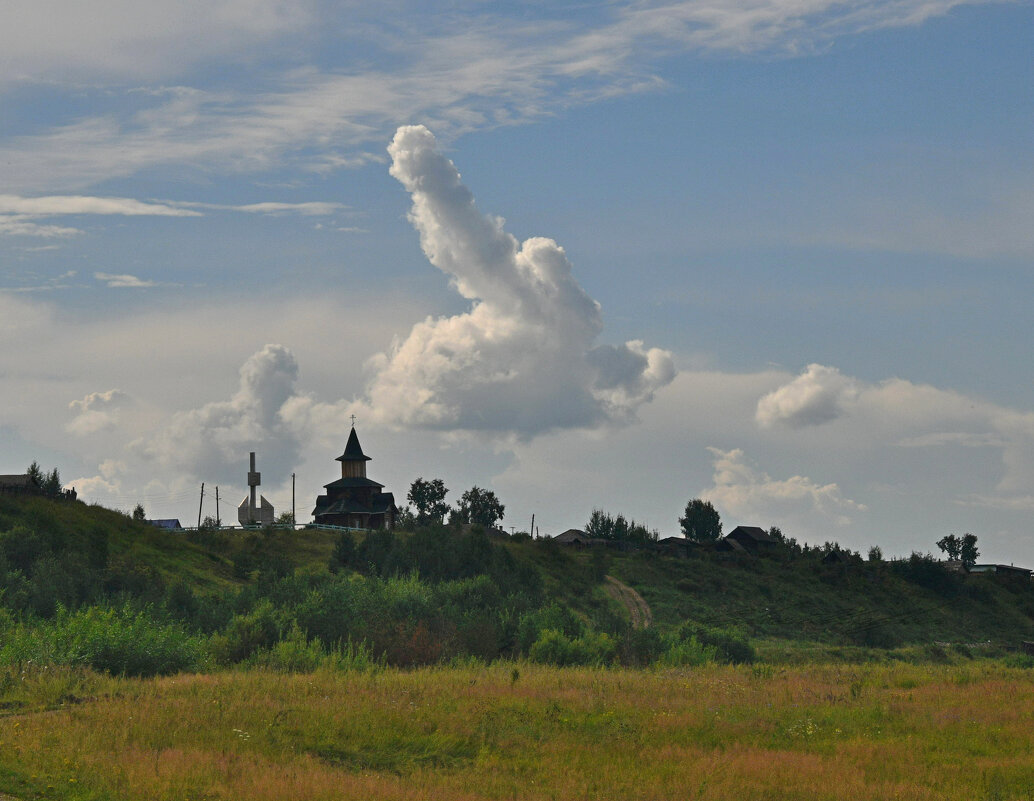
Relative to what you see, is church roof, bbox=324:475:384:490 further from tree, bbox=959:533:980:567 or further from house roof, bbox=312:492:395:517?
tree, bbox=959:533:980:567

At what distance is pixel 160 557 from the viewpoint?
56.8m

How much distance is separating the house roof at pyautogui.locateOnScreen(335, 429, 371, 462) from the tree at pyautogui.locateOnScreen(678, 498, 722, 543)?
187 ft

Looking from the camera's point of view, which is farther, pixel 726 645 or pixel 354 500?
pixel 354 500

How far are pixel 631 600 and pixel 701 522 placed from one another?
3004 inches

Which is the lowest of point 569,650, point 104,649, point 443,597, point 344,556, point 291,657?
point 569,650

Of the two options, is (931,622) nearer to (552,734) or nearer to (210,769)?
(552,734)

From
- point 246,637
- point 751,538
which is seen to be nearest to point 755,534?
point 751,538

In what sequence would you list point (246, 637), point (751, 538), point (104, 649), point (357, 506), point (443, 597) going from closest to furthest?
point (104, 649)
point (246, 637)
point (443, 597)
point (357, 506)
point (751, 538)

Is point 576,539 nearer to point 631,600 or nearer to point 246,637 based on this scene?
point 631,600

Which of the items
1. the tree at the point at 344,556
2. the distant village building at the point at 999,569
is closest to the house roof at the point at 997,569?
the distant village building at the point at 999,569

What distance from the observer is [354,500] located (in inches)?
4188

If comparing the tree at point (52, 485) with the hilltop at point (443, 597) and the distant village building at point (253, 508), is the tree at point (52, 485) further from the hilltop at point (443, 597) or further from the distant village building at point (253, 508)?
the distant village building at point (253, 508)

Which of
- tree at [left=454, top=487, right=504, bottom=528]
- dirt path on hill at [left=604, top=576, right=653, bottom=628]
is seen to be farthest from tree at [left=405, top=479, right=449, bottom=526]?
dirt path on hill at [left=604, top=576, right=653, bottom=628]

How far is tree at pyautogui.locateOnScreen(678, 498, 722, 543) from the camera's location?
491ft
